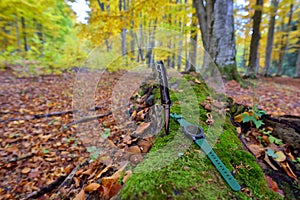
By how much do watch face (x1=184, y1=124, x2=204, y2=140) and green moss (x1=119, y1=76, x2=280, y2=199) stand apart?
5 cm

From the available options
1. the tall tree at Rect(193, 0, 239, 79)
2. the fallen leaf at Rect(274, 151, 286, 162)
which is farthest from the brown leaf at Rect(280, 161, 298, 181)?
the tall tree at Rect(193, 0, 239, 79)

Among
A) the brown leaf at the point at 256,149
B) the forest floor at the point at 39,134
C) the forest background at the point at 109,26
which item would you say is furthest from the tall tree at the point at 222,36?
the brown leaf at the point at 256,149

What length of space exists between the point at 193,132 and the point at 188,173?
0.38 metres

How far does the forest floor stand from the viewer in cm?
220

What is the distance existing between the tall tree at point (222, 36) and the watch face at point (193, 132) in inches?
146

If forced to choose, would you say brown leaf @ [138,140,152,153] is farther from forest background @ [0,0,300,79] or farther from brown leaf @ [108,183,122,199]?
forest background @ [0,0,300,79]

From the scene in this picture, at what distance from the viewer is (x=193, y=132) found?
121 centimetres

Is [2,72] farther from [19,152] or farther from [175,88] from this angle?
[175,88]

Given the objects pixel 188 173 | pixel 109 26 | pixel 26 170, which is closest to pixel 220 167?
pixel 188 173

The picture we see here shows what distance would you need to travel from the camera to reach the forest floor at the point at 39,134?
2.20m

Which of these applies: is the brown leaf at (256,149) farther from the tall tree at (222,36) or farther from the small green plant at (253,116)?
the tall tree at (222,36)

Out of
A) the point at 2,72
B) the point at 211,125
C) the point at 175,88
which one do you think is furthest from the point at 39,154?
the point at 2,72

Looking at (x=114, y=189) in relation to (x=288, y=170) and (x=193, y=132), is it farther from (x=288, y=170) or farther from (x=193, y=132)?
(x=288, y=170)

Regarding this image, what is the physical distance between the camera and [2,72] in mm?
7930
